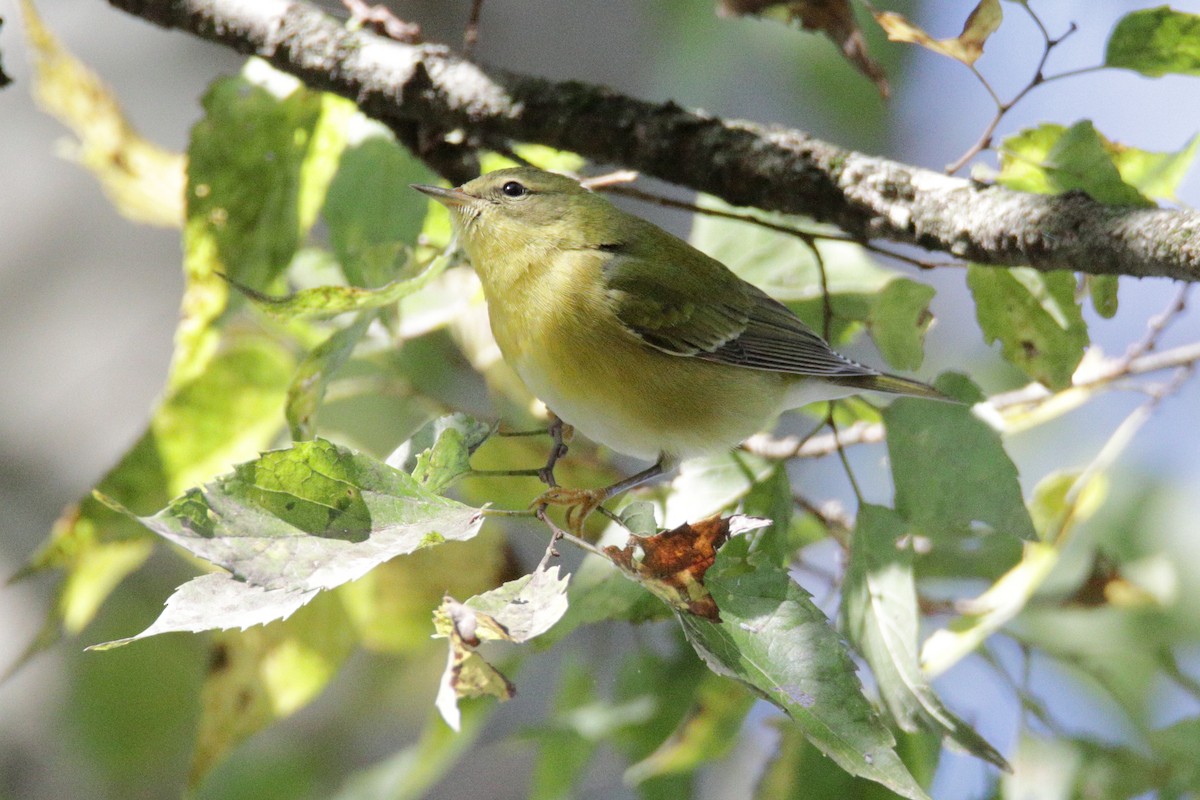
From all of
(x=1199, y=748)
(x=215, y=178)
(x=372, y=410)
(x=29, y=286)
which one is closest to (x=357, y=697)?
(x=372, y=410)

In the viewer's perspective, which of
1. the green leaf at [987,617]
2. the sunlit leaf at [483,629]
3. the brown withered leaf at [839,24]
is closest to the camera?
the sunlit leaf at [483,629]

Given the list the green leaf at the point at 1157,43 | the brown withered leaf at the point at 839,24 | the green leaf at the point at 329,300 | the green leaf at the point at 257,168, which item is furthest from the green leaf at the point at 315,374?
the green leaf at the point at 1157,43

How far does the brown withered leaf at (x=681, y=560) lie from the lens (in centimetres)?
104

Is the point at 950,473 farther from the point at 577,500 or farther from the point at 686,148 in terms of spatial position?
the point at 686,148

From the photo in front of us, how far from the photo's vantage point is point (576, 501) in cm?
147

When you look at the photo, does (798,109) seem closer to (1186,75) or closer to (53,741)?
(1186,75)

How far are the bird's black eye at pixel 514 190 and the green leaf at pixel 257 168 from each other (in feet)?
1.05

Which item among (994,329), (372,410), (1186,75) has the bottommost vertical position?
(372,410)

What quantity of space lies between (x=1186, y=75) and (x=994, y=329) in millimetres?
443

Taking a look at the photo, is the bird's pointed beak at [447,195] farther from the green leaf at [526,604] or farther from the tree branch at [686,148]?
the green leaf at [526,604]

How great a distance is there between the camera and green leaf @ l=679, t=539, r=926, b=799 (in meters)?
1.01

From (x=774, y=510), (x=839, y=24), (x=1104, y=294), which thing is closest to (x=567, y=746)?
(x=774, y=510)

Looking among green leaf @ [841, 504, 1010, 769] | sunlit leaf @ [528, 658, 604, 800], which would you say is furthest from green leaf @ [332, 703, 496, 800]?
green leaf @ [841, 504, 1010, 769]

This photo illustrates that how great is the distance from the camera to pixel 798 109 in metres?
5.34
